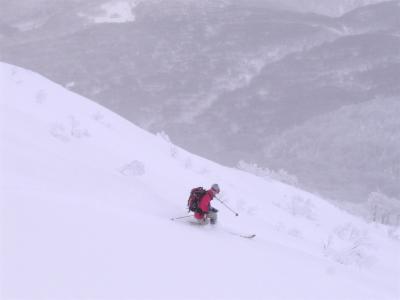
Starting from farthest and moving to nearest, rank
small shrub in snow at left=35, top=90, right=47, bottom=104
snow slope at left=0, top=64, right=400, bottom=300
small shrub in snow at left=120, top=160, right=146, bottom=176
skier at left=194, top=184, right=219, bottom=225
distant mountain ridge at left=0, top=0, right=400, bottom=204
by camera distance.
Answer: distant mountain ridge at left=0, top=0, right=400, bottom=204 → small shrub in snow at left=35, top=90, right=47, bottom=104 → small shrub in snow at left=120, top=160, right=146, bottom=176 → skier at left=194, top=184, right=219, bottom=225 → snow slope at left=0, top=64, right=400, bottom=300

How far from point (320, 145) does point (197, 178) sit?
3817cm

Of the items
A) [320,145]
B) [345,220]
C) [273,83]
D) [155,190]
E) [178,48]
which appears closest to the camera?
[155,190]

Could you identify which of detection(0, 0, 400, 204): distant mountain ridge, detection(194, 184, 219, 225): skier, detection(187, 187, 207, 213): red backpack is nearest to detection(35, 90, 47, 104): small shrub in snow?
detection(187, 187, 207, 213): red backpack

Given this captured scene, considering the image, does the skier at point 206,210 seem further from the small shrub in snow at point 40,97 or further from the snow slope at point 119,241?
the small shrub in snow at point 40,97

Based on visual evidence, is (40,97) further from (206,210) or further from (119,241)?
(119,241)

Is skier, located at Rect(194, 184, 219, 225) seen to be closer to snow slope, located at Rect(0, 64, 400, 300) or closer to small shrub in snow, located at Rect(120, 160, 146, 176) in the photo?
snow slope, located at Rect(0, 64, 400, 300)

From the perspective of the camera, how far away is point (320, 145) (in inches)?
2087

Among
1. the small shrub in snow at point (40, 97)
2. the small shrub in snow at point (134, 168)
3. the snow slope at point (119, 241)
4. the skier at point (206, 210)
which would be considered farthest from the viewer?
the small shrub in snow at point (40, 97)

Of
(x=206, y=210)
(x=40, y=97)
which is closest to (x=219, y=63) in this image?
(x=40, y=97)

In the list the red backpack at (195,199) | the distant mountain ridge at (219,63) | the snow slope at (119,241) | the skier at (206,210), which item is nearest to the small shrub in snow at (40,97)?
the snow slope at (119,241)

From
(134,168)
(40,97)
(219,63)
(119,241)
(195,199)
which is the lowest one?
(119,241)

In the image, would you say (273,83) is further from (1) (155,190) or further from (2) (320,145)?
(1) (155,190)

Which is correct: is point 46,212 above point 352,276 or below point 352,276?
Answer: below

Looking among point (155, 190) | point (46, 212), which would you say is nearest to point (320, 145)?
point (155, 190)
